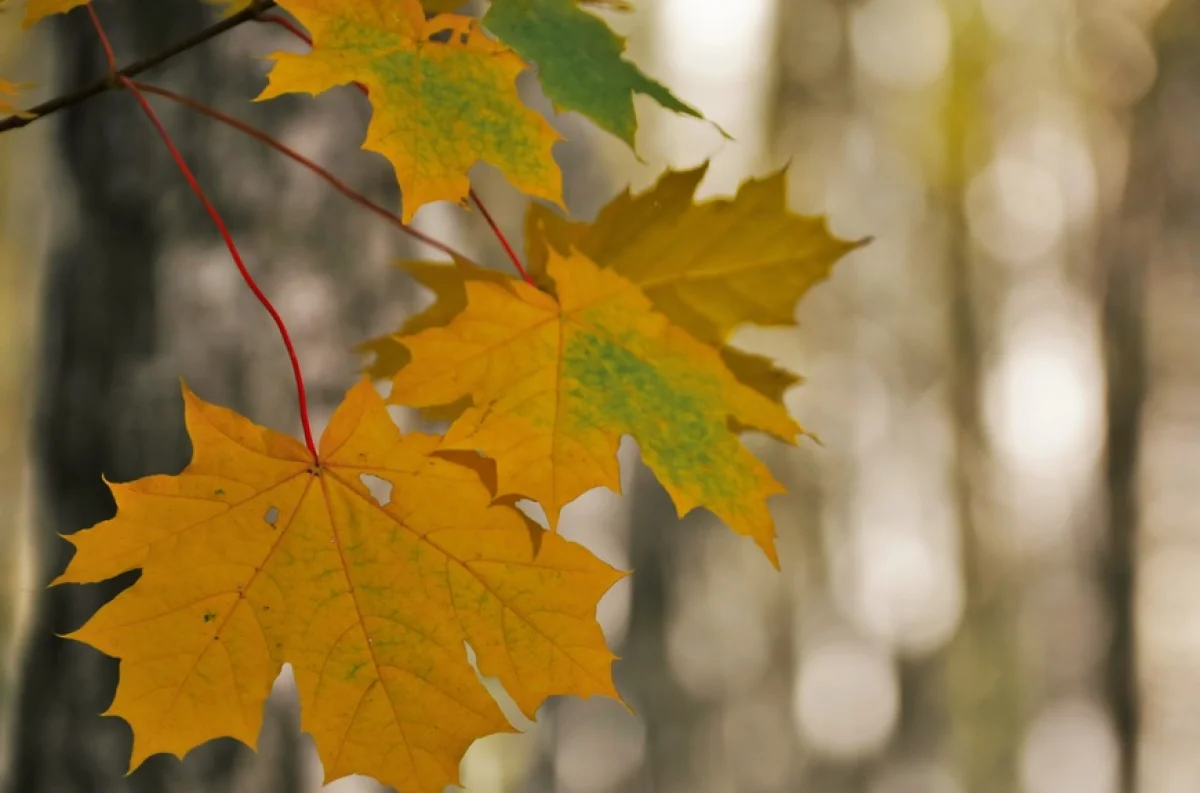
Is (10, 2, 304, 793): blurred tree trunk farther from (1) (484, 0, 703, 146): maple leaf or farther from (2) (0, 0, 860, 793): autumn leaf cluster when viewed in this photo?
(1) (484, 0, 703, 146): maple leaf

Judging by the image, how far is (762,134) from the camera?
15.7 feet

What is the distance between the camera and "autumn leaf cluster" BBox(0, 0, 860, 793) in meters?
0.39

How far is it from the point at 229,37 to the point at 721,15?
13.9 ft

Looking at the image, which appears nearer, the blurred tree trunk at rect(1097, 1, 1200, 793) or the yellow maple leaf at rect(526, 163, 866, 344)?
the yellow maple leaf at rect(526, 163, 866, 344)

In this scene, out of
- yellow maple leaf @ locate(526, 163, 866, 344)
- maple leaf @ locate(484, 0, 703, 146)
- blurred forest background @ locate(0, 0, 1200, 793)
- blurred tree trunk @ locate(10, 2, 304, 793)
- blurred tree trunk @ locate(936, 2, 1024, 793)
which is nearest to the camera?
maple leaf @ locate(484, 0, 703, 146)

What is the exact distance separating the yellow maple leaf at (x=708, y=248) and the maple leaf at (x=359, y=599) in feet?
0.60

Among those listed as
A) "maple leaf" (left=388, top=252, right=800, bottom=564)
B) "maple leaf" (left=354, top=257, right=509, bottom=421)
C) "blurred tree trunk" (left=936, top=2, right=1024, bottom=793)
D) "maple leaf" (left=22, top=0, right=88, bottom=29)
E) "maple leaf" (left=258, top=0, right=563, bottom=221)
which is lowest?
"blurred tree trunk" (left=936, top=2, right=1024, bottom=793)

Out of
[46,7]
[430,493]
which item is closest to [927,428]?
[430,493]

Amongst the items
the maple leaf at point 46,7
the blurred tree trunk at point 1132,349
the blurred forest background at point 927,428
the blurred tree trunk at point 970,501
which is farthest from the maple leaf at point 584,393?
the blurred tree trunk at point 970,501

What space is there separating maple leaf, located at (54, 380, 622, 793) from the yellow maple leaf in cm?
18

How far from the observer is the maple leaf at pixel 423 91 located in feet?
1.25

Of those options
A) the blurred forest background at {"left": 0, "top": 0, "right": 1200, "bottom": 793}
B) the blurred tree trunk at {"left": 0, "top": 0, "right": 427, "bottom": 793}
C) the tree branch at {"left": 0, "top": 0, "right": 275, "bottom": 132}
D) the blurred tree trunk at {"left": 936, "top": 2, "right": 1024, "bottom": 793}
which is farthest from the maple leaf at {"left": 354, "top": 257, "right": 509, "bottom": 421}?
the blurred tree trunk at {"left": 936, "top": 2, "right": 1024, "bottom": 793}

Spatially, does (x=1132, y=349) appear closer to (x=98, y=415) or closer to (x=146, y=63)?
(x=98, y=415)

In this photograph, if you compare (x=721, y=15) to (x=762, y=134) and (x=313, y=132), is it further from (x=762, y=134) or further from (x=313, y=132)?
(x=313, y=132)
